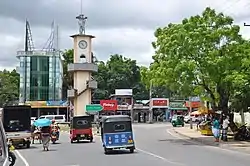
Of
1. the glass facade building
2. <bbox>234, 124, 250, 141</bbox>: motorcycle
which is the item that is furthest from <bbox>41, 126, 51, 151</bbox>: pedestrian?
the glass facade building

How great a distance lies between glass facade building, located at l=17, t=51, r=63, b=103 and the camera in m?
101

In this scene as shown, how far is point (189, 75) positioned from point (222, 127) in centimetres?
417

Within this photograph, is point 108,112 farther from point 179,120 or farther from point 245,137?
point 245,137

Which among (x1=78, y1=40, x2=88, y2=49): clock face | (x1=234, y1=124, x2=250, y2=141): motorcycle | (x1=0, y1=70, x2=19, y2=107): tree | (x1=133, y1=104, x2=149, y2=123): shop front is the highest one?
(x1=78, y1=40, x2=88, y2=49): clock face

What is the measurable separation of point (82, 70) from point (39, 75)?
27559 mm

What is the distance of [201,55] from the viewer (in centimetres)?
3631

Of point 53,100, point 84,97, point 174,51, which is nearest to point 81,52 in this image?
point 84,97

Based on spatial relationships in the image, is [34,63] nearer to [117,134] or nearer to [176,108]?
[176,108]

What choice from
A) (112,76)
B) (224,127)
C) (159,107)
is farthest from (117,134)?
(112,76)

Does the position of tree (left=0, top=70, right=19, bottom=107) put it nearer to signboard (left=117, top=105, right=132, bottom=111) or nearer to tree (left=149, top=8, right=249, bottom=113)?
signboard (left=117, top=105, right=132, bottom=111)

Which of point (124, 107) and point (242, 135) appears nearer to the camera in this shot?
point (242, 135)

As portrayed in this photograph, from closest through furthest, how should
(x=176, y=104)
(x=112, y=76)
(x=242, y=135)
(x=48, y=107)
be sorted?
(x=242, y=135) < (x=48, y=107) < (x=176, y=104) < (x=112, y=76)

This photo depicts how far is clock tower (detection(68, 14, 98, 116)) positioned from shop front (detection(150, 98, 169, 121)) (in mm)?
23285

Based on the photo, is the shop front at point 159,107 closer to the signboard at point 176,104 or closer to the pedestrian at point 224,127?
the signboard at point 176,104
